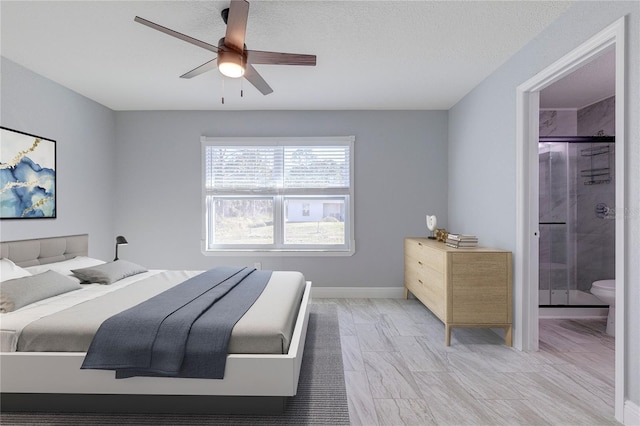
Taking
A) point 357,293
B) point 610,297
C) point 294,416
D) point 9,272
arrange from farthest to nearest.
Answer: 1. point 357,293
2. point 610,297
3. point 9,272
4. point 294,416

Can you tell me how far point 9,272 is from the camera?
2543mm

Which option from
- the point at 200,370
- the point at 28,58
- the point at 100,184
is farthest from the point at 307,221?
the point at 28,58

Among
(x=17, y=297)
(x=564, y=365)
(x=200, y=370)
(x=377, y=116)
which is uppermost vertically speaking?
(x=377, y=116)

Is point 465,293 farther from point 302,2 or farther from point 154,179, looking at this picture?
point 154,179

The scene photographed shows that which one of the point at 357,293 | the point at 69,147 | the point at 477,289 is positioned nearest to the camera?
the point at 477,289

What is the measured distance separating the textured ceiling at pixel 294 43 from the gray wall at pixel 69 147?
176 mm

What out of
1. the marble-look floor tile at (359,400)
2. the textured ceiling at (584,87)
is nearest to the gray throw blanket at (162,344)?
the marble-look floor tile at (359,400)

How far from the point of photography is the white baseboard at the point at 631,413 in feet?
5.90

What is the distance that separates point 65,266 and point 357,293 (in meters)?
3.24

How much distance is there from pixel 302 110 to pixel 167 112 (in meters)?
1.82

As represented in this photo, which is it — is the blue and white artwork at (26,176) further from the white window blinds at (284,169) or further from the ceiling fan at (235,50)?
the ceiling fan at (235,50)

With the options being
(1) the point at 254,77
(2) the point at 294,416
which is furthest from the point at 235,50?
(2) the point at 294,416

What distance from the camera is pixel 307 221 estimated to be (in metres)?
4.67

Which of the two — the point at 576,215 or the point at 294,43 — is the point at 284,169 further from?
the point at 576,215
